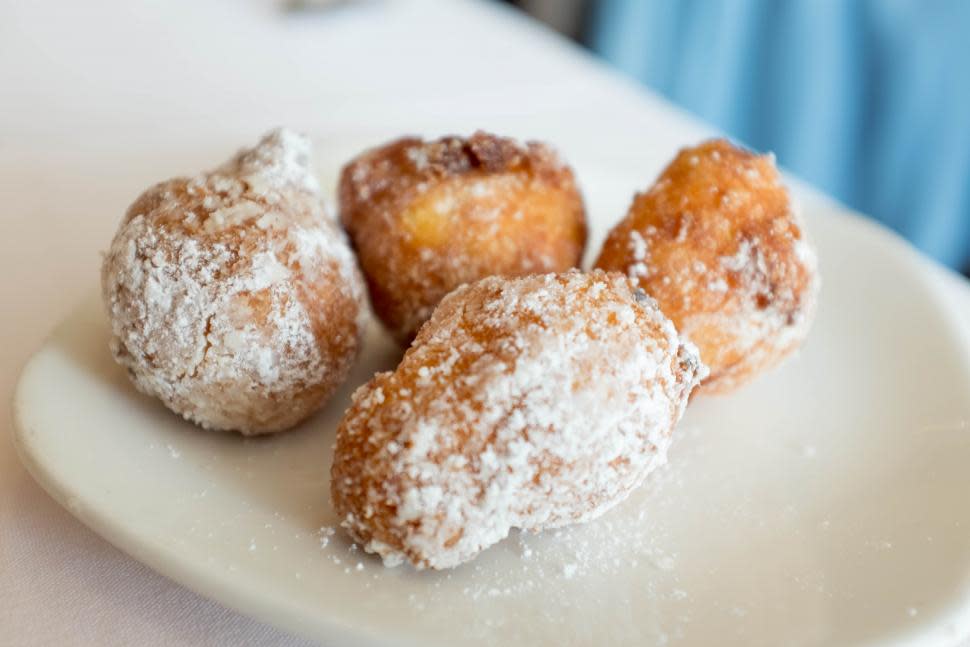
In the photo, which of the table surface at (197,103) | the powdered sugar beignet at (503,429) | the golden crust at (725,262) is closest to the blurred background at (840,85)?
the table surface at (197,103)

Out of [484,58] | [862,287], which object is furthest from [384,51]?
[862,287]

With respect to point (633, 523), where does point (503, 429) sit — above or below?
above

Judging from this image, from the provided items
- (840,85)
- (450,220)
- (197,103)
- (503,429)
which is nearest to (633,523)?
(503,429)

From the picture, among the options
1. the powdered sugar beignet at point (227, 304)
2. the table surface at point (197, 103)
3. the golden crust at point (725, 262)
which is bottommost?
the table surface at point (197, 103)

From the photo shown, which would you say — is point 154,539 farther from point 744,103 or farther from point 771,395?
point 744,103

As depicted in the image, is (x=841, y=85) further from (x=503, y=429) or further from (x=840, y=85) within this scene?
(x=503, y=429)

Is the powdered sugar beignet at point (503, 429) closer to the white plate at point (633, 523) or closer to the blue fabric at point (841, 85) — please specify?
the white plate at point (633, 523)
